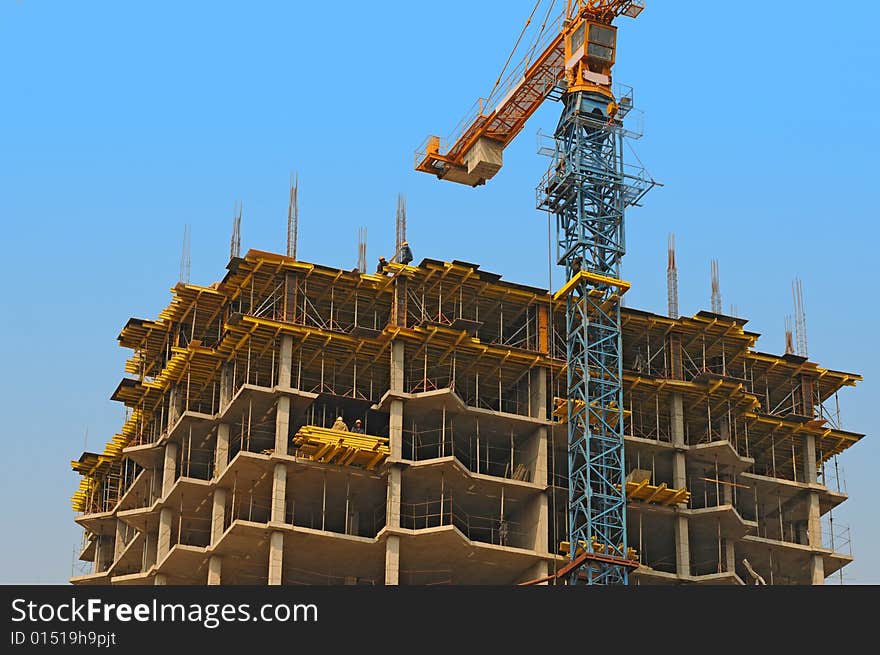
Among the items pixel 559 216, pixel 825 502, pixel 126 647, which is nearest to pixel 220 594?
pixel 126 647

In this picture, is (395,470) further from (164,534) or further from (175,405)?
(175,405)

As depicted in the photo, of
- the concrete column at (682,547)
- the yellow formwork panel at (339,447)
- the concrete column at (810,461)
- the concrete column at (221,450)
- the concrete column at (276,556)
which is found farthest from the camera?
the concrete column at (810,461)

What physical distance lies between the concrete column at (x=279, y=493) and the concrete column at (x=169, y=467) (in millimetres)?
9055

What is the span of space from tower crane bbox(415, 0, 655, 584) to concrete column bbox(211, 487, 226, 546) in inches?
688

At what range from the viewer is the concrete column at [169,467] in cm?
10406

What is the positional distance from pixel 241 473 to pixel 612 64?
3089 centimetres

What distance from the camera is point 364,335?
100375mm

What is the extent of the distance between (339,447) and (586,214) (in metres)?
20.2

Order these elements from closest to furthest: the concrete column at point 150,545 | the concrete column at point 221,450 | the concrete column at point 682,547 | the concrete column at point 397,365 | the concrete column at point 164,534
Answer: the concrete column at point 397,365 → the concrete column at point 221,450 → the concrete column at point 164,534 → the concrete column at point 682,547 → the concrete column at point 150,545

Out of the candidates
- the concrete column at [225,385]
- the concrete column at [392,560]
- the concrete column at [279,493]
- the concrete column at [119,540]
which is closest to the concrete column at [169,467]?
the concrete column at [225,385]

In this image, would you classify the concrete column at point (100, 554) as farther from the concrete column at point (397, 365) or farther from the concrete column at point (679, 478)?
the concrete column at point (679, 478)

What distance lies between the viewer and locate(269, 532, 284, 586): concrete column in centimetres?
9450

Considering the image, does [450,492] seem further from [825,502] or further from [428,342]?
[825,502]

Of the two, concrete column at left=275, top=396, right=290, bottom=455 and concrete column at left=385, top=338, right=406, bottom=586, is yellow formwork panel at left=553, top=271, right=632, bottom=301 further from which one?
concrete column at left=275, top=396, right=290, bottom=455
